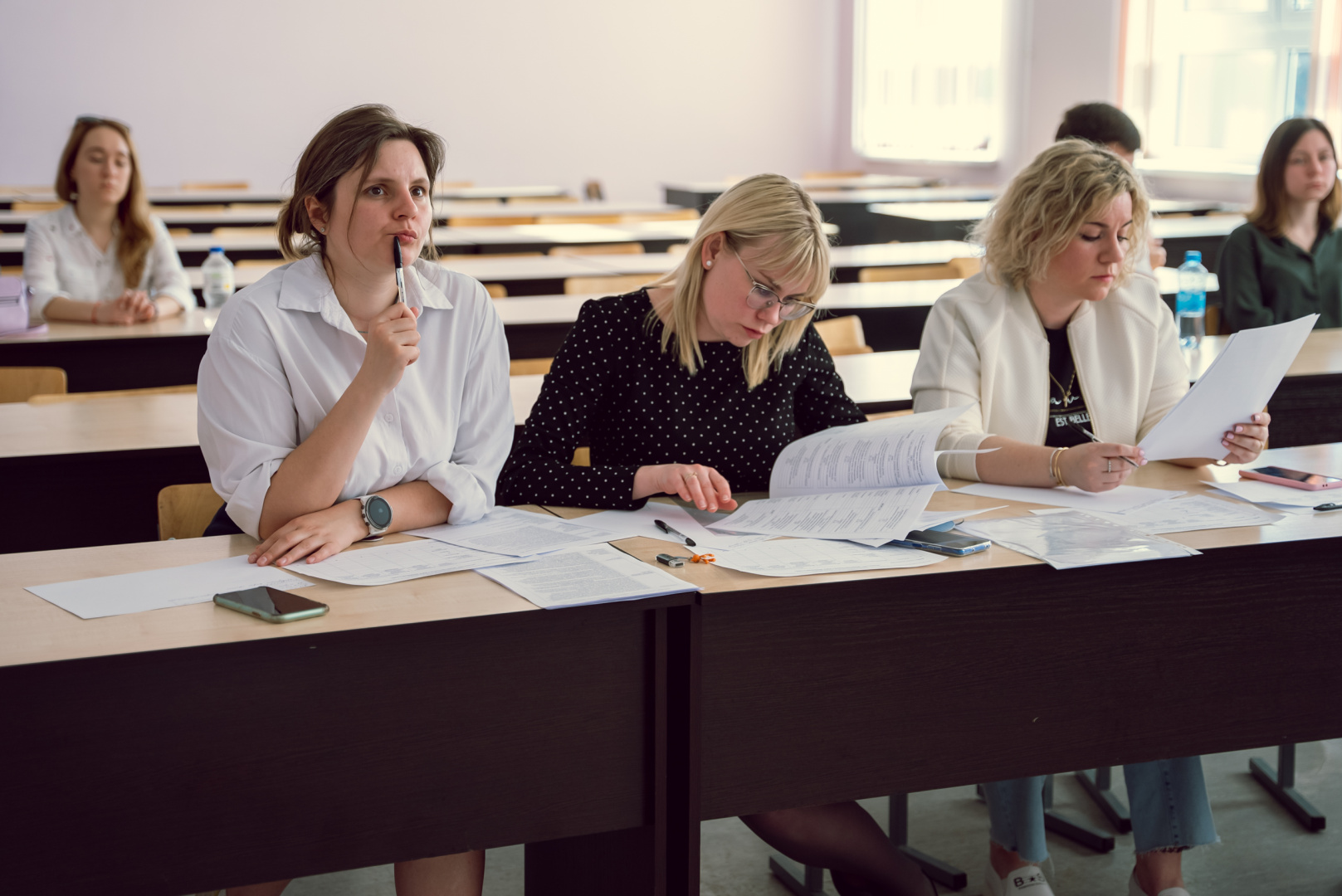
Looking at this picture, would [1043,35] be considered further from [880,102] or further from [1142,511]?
[1142,511]

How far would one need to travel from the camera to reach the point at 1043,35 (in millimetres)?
8148

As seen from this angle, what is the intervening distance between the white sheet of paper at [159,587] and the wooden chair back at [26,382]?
1.53m

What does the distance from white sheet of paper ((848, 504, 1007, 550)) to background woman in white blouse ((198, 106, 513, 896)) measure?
1.73ft

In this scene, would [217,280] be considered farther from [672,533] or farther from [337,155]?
[672,533]

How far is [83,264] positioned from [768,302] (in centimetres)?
267

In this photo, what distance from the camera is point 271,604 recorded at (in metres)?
1.27

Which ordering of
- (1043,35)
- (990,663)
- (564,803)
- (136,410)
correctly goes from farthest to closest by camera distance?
1. (1043,35)
2. (136,410)
3. (990,663)
4. (564,803)

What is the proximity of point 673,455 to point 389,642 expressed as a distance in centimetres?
74

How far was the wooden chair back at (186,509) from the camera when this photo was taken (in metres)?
1.85

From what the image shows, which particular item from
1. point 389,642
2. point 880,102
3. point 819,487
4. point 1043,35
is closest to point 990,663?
point 819,487

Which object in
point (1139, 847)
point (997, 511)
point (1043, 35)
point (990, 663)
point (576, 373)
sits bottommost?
point (1139, 847)

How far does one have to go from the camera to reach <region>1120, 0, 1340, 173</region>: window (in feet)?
20.5

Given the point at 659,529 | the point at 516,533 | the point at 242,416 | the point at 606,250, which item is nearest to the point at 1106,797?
the point at 659,529

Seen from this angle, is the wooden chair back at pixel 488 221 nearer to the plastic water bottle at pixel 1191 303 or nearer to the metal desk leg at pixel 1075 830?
the plastic water bottle at pixel 1191 303
